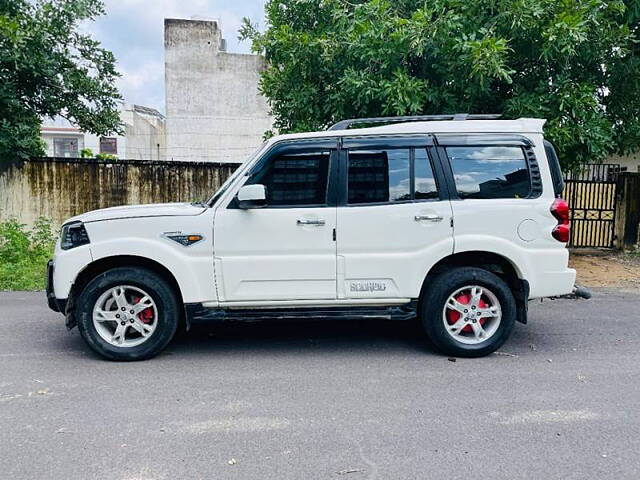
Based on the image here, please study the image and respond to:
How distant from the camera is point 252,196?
15.0 ft

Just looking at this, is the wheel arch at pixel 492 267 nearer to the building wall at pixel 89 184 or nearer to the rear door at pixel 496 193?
the rear door at pixel 496 193

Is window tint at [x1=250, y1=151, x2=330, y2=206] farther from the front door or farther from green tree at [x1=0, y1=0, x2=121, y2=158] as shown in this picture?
green tree at [x1=0, y1=0, x2=121, y2=158]

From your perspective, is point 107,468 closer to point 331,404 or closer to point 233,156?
point 331,404

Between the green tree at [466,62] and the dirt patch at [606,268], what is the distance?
6.62 feet

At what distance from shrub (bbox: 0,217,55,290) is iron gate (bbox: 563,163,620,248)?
34.1 feet

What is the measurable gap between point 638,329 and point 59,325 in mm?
6546

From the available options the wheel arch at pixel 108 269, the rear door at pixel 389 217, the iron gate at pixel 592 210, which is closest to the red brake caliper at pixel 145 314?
the wheel arch at pixel 108 269

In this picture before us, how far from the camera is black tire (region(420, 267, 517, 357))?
16.0ft

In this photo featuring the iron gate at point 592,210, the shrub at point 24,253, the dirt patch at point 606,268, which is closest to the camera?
the shrub at point 24,253

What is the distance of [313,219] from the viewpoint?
477cm

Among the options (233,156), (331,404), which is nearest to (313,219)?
(331,404)

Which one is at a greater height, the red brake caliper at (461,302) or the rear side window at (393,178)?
the rear side window at (393,178)

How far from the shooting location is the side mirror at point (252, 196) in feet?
15.0

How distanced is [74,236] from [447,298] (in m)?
3.42
